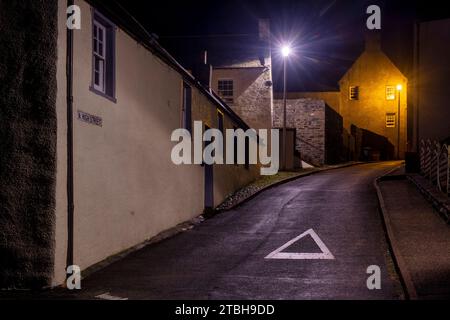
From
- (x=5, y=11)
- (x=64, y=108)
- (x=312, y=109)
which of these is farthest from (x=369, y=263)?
(x=312, y=109)

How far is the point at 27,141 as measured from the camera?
10000 millimetres

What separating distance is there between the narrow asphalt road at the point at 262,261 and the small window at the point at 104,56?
369 cm

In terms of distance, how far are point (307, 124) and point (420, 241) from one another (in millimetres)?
29035

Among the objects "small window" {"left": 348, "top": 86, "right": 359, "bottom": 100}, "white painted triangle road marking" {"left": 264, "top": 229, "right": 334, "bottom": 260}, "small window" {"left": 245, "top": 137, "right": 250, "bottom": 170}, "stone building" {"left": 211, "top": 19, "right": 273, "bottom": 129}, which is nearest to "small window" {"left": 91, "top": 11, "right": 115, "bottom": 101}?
"white painted triangle road marking" {"left": 264, "top": 229, "right": 334, "bottom": 260}

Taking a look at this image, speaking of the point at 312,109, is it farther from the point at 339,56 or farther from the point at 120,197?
the point at 120,197

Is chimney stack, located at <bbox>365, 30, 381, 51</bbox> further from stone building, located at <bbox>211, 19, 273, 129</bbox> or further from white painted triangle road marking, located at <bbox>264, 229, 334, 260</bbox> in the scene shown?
white painted triangle road marking, located at <bbox>264, 229, 334, 260</bbox>

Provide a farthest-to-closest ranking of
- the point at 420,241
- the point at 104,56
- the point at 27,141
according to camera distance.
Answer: the point at 420,241
the point at 104,56
the point at 27,141

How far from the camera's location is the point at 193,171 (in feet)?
63.9

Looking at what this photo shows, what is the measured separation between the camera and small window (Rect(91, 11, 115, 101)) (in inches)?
477

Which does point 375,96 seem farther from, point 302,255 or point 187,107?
point 302,255

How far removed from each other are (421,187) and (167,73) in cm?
1024

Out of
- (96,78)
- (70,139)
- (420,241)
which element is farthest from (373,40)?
(70,139)

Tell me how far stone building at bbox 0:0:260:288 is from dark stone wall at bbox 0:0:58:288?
0.02 m

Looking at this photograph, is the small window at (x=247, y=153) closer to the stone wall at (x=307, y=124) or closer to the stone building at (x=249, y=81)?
the stone building at (x=249, y=81)
